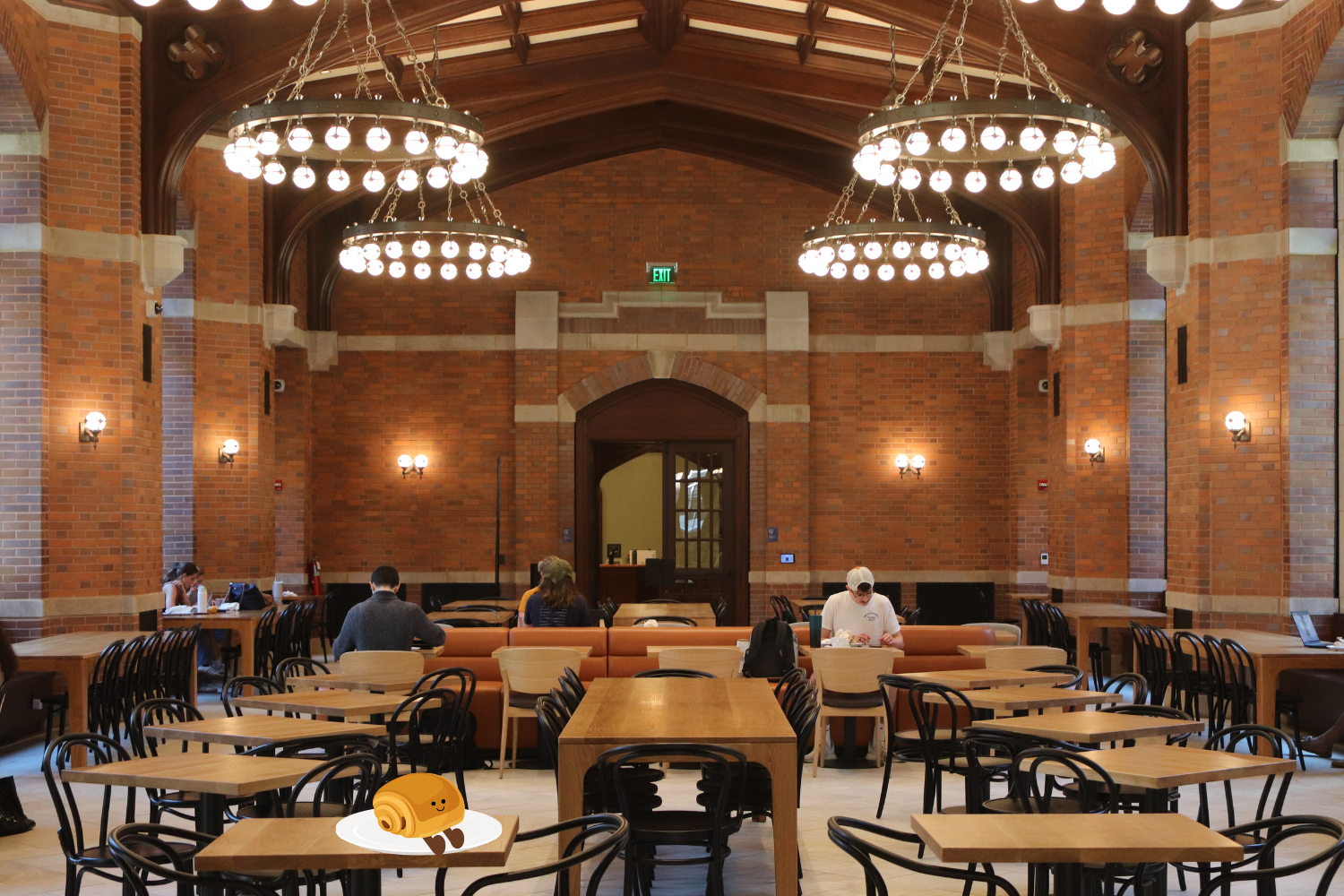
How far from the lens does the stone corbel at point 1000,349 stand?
16828 millimetres

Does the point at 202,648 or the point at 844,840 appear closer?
the point at 844,840

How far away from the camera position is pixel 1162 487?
13.8 m

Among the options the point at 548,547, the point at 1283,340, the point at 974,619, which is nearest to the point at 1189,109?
the point at 1283,340

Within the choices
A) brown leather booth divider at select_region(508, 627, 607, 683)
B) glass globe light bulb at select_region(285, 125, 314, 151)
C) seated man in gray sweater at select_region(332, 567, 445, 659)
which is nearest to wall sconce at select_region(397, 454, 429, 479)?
brown leather booth divider at select_region(508, 627, 607, 683)

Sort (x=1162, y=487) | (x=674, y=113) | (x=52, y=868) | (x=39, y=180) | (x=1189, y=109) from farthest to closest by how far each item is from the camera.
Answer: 1. (x=674, y=113)
2. (x=1162, y=487)
3. (x=1189, y=109)
4. (x=39, y=180)
5. (x=52, y=868)

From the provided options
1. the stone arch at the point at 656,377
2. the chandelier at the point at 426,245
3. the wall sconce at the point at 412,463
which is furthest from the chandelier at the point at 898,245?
the wall sconce at the point at 412,463

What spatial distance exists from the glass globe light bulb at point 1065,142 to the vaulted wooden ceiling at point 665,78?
3829 millimetres

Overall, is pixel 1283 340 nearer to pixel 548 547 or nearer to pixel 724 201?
pixel 724 201

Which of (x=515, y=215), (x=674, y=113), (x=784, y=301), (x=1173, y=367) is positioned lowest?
(x=1173, y=367)

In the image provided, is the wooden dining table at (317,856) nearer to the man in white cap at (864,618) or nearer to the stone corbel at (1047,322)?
the man in white cap at (864,618)

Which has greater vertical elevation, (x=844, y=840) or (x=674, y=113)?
Answer: (x=674, y=113)

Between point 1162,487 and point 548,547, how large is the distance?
7.53 metres

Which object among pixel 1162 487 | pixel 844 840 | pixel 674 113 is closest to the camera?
pixel 844 840

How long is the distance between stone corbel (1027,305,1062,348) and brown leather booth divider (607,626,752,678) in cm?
669
